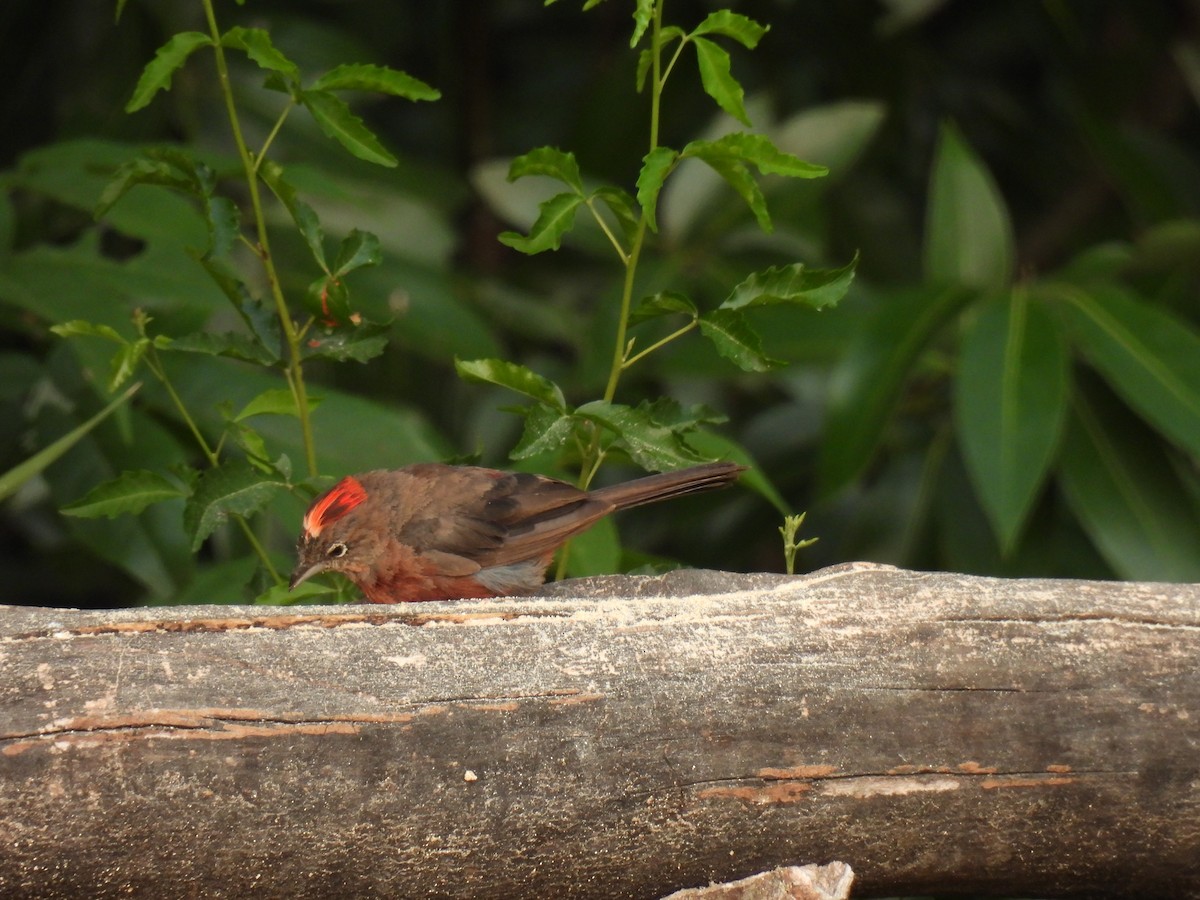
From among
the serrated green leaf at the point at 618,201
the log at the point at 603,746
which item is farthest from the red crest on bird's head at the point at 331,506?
the serrated green leaf at the point at 618,201

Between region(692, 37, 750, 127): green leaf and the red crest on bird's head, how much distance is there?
3.58 feet

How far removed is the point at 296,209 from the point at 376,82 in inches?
10.3

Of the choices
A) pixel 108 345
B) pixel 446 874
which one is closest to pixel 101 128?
pixel 108 345

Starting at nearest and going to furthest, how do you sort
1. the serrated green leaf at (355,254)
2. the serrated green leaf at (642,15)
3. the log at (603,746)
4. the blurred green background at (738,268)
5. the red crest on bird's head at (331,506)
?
the log at (603,746) → the serrated green leaf at (642,15) → the serrated green leaf at (355,254) → the red crest on bird's head at (331,506) → the blurred green background at (738,268)

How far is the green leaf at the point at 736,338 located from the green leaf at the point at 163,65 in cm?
98

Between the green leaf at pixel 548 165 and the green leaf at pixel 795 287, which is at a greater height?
the green leaf at pixel 548 165

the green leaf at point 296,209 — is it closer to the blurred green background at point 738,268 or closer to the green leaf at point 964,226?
the blurred green background at point 738,268

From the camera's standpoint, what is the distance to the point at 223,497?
8.34 feet

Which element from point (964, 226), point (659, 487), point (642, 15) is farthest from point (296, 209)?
point (964, 226)

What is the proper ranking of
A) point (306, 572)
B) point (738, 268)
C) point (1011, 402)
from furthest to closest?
point (738, 268), point (1011, 402), point (306, 572)

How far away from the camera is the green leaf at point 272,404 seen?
263 centimetres

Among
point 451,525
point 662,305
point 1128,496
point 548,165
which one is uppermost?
point 548,165

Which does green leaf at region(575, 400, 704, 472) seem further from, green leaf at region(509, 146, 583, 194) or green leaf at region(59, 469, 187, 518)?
green leaf at region(59, 469, 187, 518)

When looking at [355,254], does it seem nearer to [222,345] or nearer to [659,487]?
[222,345]
